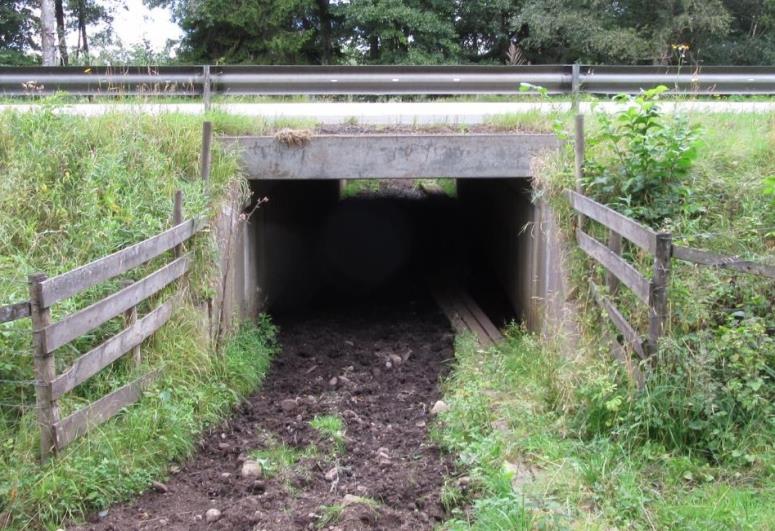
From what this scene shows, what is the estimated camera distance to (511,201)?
34.0 ft

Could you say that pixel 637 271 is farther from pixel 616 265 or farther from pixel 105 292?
pixel 105 292

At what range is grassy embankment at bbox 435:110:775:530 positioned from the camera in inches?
171

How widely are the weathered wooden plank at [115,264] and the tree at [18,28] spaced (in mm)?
23486

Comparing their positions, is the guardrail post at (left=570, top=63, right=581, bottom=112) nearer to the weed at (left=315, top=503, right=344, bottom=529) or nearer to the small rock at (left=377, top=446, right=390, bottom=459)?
the small rock at (left=377, top=446, right=390, bottom=459)

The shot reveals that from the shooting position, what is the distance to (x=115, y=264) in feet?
17.9

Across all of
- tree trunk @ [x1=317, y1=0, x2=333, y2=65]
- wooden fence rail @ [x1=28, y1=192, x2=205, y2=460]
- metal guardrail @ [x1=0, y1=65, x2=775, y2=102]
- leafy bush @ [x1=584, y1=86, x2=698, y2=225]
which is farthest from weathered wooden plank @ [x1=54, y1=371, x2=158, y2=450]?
tree trunk @ [x1=317, y1=0, x2=333, y2=65]

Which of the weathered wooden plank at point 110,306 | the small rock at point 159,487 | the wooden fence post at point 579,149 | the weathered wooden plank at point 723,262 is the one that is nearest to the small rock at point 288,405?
the weathered wooden plank at point 110,306

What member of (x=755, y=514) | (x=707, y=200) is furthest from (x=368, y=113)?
(x=755, y=514)

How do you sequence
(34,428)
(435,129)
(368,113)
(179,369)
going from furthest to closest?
(368,113) < (435,129) < (179,369) < (34,428)

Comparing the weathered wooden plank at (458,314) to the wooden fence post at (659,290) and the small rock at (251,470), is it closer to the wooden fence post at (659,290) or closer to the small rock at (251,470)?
the wooden fence post at (659,290)

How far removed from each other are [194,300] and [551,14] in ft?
59.3

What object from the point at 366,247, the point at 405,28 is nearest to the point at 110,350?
the point at 366,247

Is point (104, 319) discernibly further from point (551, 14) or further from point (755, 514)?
point (551, 14)

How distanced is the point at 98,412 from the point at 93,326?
60 centimetres
